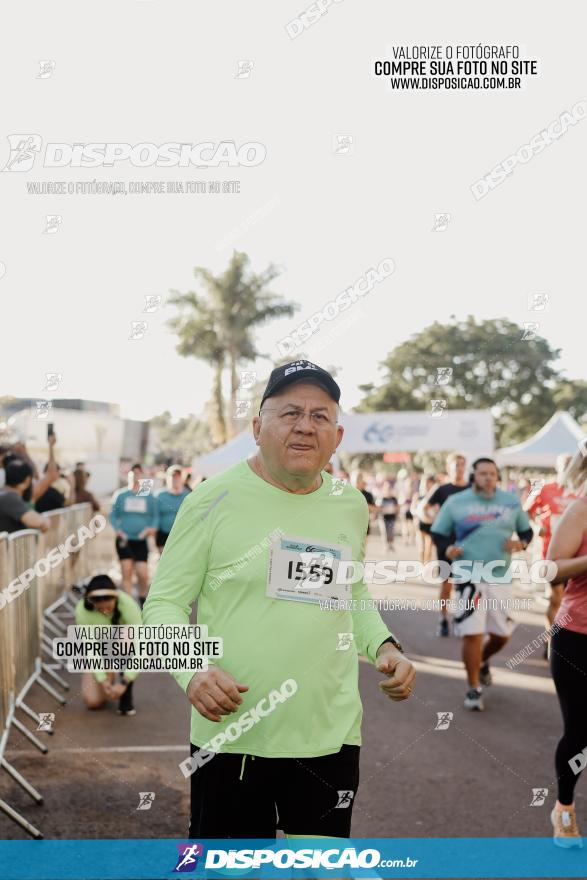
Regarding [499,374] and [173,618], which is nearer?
[173,618]

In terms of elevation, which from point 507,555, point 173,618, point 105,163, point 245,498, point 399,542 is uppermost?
point 105,163

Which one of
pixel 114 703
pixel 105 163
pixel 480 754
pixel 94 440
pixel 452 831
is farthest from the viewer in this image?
pixel 94 440

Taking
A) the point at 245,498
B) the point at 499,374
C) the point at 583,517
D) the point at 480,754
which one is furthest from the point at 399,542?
the point at 499,374

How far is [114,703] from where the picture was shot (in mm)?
7184

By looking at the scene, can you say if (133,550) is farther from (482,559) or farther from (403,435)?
(403,435)

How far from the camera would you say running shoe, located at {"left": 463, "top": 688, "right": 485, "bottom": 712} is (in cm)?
685

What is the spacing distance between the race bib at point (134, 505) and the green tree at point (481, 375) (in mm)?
43066

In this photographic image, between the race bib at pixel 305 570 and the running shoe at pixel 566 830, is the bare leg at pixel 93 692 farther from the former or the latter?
the race bib at pixel 305 570

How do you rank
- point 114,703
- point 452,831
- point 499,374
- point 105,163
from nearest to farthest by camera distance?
point 452,831, point 114,703, point 105,163, point 499,374

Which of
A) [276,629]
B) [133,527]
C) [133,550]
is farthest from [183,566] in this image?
[133,550]

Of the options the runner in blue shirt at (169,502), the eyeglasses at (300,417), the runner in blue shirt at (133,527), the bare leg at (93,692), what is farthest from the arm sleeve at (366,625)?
the runner in blue shirt at (169,502)

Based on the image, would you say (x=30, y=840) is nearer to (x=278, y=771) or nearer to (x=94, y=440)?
(x=278, y=771)

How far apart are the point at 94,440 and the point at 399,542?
8.46m

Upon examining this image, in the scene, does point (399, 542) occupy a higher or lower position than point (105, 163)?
lower
